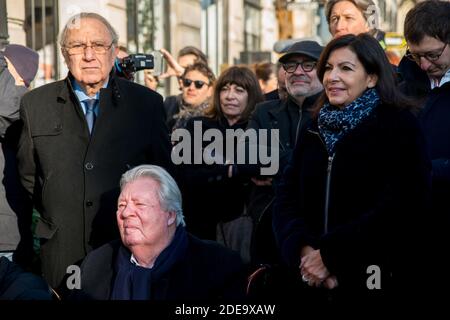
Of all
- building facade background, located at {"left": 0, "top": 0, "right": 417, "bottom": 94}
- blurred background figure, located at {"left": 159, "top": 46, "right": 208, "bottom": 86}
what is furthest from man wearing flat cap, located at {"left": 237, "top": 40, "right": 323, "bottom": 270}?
blurred background figure, located at {"left": 159, "top": 46, "right": 208, "bottom": 86}

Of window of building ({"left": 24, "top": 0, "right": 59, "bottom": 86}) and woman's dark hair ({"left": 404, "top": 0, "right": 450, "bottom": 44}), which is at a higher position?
window of building ({"left": 24, "top": 0, "right": 59, "bottom": 86})

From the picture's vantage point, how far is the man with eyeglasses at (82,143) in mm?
5316

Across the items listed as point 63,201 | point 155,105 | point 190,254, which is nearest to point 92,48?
point 155,105

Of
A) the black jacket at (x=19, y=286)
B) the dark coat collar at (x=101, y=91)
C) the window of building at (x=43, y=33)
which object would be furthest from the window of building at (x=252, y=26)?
the black jacket at (x=19, y=286)

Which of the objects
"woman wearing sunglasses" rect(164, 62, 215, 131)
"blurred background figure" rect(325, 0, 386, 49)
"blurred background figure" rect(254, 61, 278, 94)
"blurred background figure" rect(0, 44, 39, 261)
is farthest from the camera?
"blurred background figure" rect(254, 61, 278, 94)

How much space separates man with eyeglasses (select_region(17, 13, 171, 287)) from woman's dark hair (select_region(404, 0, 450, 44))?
4.91 feet

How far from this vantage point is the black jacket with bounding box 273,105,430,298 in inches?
178

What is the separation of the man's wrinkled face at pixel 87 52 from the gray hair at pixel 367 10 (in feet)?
6.53

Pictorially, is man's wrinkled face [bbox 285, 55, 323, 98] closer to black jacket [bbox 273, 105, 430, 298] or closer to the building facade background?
black jacket [bbox 273, 105, 430, 298]

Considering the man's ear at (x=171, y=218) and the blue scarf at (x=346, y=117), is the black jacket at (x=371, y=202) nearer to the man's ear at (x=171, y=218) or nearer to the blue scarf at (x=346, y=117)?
the blue scarf at (x=346, y=117)

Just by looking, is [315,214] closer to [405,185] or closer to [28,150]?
[405,185]
